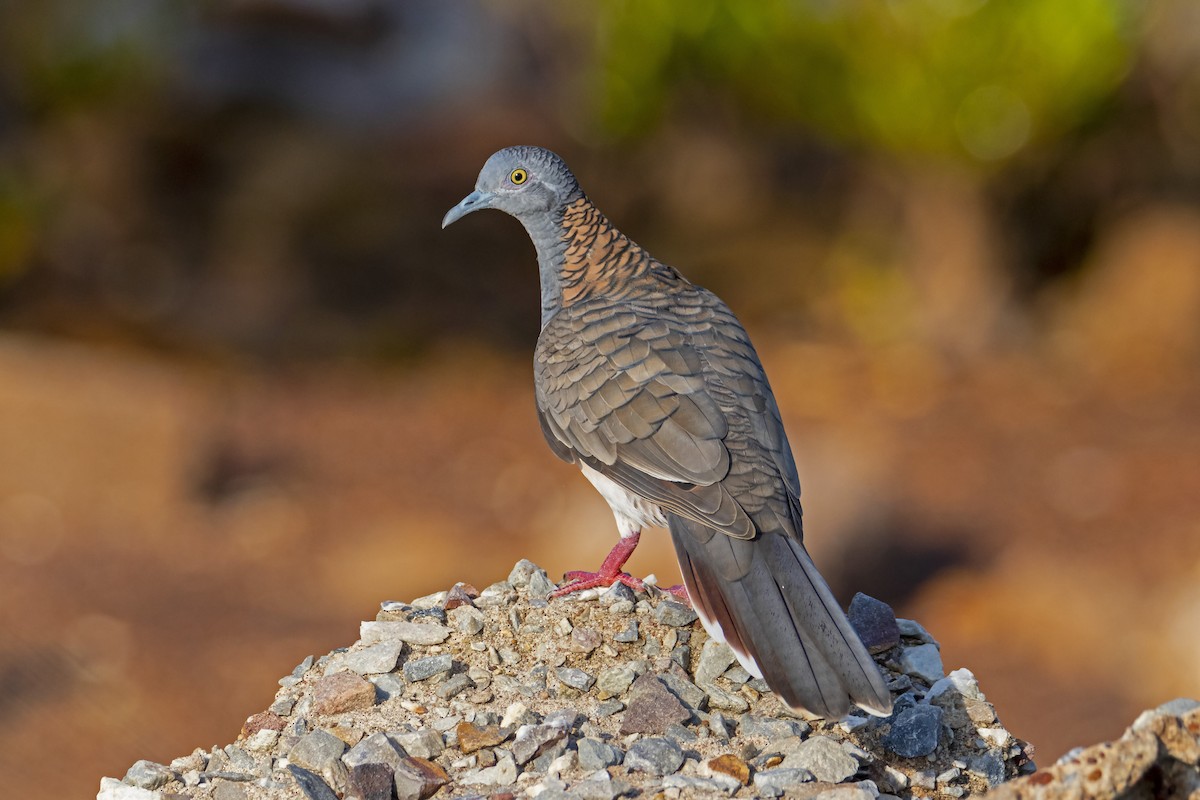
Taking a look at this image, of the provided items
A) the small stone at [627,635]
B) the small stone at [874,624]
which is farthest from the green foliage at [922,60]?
the small stone at [627,635]

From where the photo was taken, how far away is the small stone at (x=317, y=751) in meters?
3.52

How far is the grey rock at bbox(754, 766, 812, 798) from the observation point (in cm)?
330

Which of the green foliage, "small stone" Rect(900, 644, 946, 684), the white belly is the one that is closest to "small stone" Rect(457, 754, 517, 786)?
the white belly

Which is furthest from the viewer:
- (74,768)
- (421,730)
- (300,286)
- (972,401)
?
(300,286)

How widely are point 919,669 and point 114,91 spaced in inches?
406

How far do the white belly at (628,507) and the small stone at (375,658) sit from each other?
819 mm

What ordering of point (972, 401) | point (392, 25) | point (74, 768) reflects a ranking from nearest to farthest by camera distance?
point (74, 768), point (972, 401), point (392, 25)

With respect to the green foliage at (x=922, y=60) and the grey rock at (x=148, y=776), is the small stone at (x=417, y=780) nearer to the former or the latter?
the grey rock at (x=148, y=776)

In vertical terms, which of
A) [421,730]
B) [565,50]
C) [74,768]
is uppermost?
[565,50]

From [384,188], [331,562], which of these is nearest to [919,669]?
[331,562]

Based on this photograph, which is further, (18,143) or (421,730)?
(18,143)

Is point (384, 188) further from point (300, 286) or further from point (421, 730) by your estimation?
point (421, 730)

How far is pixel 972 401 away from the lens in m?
10.9

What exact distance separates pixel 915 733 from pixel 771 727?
0.41 metres
